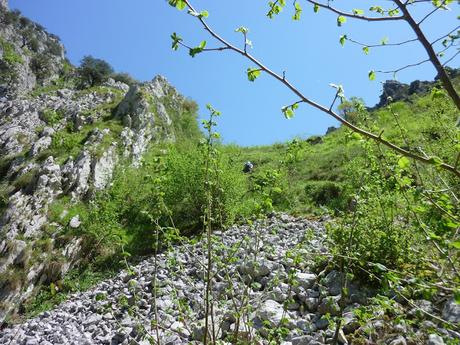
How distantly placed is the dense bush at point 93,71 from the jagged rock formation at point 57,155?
1385 cm

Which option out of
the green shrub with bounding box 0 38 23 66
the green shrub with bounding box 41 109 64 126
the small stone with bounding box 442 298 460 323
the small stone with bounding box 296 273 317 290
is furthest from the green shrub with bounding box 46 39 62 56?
the small stone with bounding box 442 298 460 323

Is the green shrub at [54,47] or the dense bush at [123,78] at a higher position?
the green shrub at [54,47]

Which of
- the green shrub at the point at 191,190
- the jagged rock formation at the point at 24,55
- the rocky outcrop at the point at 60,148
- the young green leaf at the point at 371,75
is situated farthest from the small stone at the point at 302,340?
the jagged rock formation at the point at 24,55

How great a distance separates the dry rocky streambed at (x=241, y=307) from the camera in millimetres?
3619

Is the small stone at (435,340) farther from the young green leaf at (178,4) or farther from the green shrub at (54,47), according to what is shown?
the green shrub at (54,47)

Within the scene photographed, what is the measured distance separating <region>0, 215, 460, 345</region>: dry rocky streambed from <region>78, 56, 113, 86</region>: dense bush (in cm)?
3934

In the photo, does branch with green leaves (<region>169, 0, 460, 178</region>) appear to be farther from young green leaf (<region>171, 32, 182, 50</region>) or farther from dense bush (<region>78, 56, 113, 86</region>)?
dense bush (<region>78, 56, 113, 86</region>)

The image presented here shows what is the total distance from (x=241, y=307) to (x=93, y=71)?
149ft

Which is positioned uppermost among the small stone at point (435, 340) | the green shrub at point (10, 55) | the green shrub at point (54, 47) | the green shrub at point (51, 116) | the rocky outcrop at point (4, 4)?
the rocky outcrop at point (4, 4)

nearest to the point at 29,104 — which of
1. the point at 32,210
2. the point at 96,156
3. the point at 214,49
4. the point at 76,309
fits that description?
the point at 96,156

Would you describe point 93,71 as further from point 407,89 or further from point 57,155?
point 407,89

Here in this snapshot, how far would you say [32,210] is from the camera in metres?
12.7

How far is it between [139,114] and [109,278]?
13.9 meters

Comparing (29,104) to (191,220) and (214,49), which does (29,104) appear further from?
(214,49)
